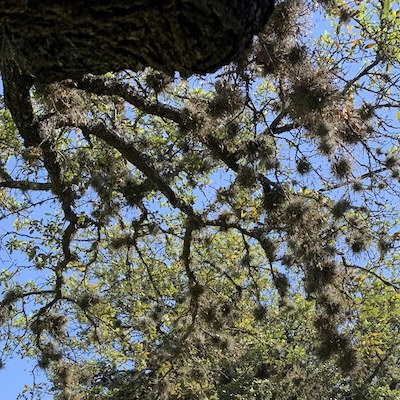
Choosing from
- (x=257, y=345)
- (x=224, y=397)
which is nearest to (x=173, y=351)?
(x=257, y=345)

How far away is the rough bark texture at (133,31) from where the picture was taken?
1.64 meters

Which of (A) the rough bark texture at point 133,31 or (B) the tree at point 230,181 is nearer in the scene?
(A) the rough bark texture at point 133,31

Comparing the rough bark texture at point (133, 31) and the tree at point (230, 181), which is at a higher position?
the tree at point (230, 181)

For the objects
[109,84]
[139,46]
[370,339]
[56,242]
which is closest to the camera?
[139,46]

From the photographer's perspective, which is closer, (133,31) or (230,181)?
(133,31)

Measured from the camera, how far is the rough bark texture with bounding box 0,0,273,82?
1.64 m

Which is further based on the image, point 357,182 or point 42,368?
point 42,368

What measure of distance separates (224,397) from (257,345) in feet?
6.86

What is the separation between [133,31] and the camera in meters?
1.73

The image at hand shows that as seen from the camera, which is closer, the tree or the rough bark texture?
the rough bark texture

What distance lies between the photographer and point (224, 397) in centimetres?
1084

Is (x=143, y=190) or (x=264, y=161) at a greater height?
(x=143, y=190)

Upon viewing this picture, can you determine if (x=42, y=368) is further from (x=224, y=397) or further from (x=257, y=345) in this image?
(x=224, y=397)

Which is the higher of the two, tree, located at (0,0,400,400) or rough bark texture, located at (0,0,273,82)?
tree, located at (0,0,400,400)
